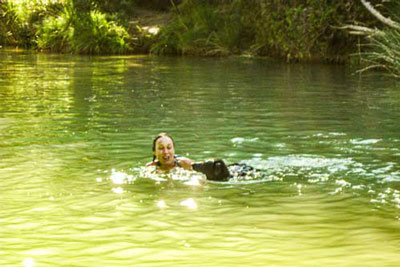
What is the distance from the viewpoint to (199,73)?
73.2 ft

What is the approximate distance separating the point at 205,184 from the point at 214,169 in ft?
0.73

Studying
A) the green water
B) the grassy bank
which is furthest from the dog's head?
the grassy bank

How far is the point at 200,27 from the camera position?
2953cm

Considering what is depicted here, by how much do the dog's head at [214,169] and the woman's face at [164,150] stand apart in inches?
18.6

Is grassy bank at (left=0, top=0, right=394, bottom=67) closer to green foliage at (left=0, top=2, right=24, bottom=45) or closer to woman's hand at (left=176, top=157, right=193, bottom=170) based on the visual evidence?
green foliage at (left=0, top=2, right=24, bottom=45)

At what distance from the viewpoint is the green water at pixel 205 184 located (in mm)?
6332

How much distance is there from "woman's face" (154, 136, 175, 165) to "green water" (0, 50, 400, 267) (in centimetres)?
27

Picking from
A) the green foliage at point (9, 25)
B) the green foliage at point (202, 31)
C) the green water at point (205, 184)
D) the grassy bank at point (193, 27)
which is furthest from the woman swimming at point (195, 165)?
the green foliage at point (9, 25)

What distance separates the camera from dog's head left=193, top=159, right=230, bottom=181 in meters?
8.53

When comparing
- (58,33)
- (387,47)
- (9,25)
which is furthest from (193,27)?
(387,47)

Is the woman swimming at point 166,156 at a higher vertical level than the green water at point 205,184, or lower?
higher

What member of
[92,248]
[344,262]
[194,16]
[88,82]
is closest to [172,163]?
[92,248]

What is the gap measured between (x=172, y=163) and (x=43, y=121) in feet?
15.9

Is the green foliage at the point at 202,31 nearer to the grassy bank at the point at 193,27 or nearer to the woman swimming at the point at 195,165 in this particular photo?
the grassy bank at the point at 193,27
